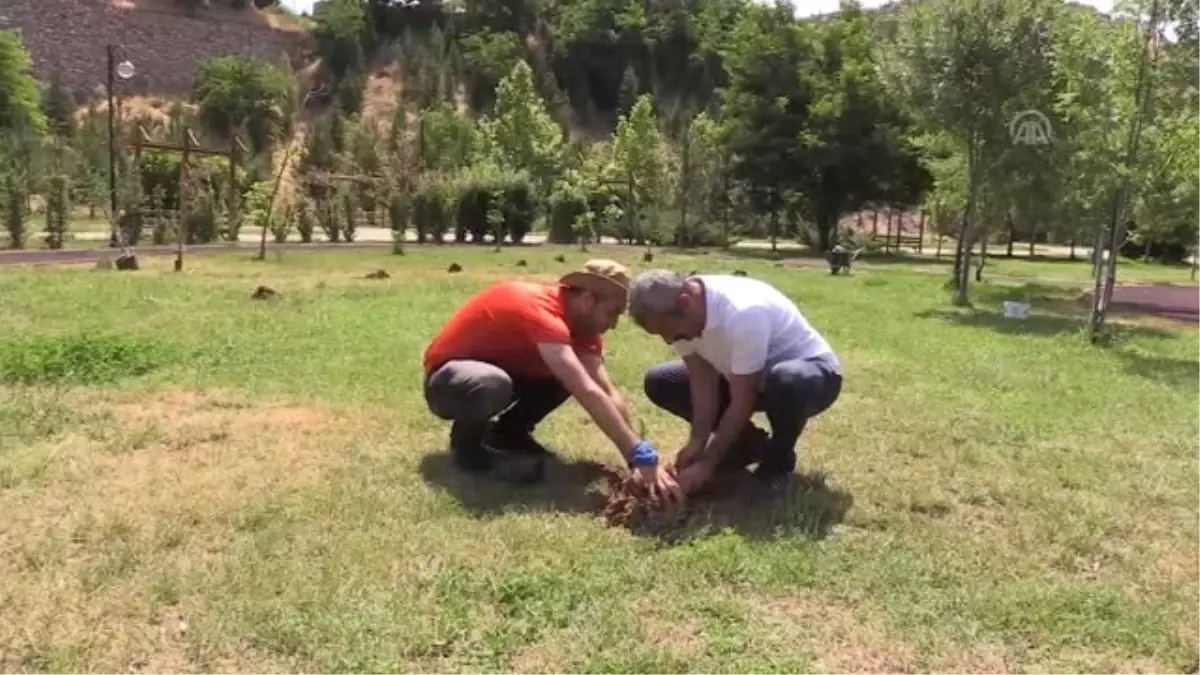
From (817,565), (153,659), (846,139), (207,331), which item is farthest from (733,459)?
(846,139)

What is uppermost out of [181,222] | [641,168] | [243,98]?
[243,98]

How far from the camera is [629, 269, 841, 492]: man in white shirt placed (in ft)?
14.9

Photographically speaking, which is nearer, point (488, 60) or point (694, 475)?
point (694, 475)

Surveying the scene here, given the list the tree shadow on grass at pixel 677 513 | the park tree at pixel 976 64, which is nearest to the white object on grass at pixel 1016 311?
the park tree at pixel 976 64

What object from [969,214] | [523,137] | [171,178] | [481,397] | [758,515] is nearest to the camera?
[758,515]

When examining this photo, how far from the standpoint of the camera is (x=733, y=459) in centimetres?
522

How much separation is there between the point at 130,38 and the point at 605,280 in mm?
78625

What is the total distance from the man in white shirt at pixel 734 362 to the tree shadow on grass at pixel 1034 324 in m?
8.75

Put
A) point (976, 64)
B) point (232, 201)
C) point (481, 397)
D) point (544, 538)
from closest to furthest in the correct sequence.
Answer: point (544, 538) < point (481, 397) < point (976, 64) < point (232, 201)

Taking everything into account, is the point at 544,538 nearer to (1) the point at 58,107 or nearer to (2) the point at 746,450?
(2) the point at 746,450

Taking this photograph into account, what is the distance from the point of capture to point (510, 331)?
507 cm

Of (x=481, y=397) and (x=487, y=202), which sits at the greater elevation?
(x=487, y=202)

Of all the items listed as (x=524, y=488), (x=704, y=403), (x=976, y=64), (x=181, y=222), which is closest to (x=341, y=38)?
(x=181, y=222)

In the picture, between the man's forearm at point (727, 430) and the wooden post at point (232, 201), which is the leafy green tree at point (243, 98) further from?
the man's forearm at point (727, 430)
